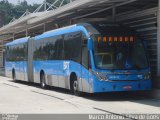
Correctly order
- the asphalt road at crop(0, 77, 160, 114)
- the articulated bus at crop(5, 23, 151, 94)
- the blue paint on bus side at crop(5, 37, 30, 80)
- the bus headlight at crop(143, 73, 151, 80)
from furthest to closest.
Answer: the blue paint on bus side at crop(5, 37, 30, 80), the bus headlight at crop(143, 73, 151, 80), the articulated bus at crop(5, 23, 151, 94), the asphalt road at crop(0, 77, 160, 114)

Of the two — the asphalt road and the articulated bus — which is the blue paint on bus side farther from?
the asphalt road

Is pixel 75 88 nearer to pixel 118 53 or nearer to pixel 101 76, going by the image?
pixel 101 76

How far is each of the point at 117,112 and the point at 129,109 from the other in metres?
0.88

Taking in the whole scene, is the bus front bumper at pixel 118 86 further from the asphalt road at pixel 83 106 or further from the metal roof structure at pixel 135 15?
the metal roof structure at pixel 135 15

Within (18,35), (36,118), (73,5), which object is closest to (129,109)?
(36,118)

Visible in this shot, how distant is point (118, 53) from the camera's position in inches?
719

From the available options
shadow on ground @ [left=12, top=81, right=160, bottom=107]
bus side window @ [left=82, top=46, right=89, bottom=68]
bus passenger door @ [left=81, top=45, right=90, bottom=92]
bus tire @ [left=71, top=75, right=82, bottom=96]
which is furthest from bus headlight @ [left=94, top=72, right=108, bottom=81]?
bus tire @ [left=71, top=75, right=82, bottom=96]

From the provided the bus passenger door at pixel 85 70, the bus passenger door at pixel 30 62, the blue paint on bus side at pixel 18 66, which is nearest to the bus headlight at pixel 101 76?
the bus passenger door at pixel 85 70

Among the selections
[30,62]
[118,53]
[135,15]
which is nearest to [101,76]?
[118,53]

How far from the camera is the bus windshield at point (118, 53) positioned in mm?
18078

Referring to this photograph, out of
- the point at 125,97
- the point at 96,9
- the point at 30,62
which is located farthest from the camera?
the point at 30,62

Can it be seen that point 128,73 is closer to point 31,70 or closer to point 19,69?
point 31,70

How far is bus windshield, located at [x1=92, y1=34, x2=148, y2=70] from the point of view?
18078mm

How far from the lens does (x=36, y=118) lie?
508 inches
